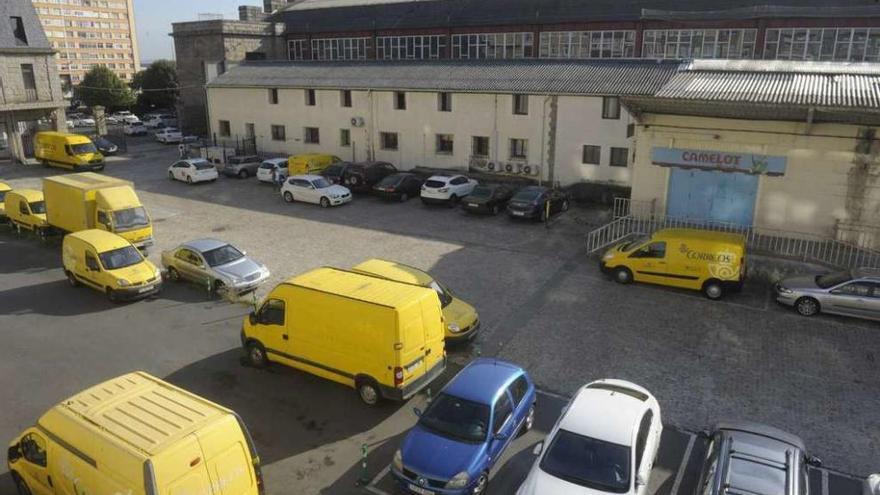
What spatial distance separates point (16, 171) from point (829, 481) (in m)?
43.6

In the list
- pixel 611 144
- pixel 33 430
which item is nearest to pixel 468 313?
pixel 33 430

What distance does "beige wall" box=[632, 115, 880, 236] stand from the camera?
63.0ft

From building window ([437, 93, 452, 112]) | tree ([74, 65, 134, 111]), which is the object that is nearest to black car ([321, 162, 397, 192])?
building window ([437, 93, 452, 112])

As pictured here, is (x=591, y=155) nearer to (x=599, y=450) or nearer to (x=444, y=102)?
(x=444, y=102)

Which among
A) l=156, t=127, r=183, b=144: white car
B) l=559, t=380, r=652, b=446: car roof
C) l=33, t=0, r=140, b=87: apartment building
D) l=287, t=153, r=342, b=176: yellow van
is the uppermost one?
l=33, t=0, r=140, b=87: apartment building

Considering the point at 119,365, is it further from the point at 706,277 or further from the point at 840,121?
the point at 840,121

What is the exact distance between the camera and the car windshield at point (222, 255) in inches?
748

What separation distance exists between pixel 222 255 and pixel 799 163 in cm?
1855

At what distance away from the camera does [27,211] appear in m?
24.9

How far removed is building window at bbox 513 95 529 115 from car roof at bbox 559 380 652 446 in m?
22.3

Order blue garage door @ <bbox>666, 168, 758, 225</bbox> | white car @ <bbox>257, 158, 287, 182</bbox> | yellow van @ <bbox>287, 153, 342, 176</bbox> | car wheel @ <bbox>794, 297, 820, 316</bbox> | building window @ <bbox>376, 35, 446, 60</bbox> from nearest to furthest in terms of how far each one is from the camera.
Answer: car wheel @ <bbox>794, 297, 820, 316</bbox>
blue garage door @ <bbox>666, 168, 758, 225</bbox>
white car @ <bbox>257, 158, 287, 182</bbox>
yellow van @ <bbox>287, 153, 342, 176</bbox>
building window @ <bbox>376, 35, 446, 60</bbox>

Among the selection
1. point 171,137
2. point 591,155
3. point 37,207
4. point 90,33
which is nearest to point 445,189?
point 591,155

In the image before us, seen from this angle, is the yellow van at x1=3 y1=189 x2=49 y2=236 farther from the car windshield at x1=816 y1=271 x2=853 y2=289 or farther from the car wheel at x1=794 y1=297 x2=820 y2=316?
the car windshield at x1=816 y1=271 x2=853 y2=289

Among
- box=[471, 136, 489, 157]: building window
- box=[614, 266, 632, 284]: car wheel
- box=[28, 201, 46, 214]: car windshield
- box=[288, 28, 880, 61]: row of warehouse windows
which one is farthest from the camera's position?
box=[288, 28, 880, 61]: row of warehouse windows
